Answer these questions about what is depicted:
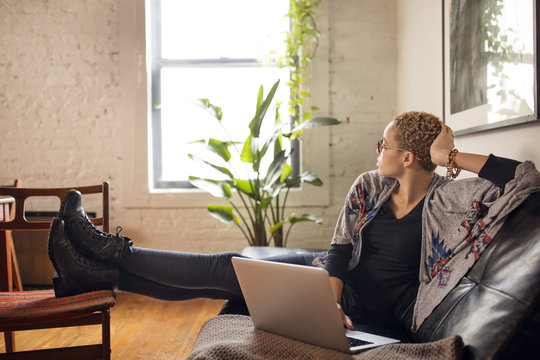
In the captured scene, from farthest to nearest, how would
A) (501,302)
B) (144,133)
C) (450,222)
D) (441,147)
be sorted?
1. (144,133)
2. (441,147)
3. (450,222)
4. (501,302)

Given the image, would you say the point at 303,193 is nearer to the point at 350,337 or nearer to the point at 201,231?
the point at 201,231

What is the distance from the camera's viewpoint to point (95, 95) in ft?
11.6

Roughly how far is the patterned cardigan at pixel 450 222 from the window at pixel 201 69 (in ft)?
6.92

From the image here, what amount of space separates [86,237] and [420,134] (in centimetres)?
139

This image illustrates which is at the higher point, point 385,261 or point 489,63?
point 489,63

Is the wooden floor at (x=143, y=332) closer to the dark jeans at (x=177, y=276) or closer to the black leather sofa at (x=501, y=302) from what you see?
the dark jeans at (x=177, y=276)

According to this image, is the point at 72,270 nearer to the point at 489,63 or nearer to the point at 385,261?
the point at 385,261

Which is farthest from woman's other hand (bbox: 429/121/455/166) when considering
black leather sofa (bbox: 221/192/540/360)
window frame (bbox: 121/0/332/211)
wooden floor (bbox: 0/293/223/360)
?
window frame (bbox: 121/0/332/211)

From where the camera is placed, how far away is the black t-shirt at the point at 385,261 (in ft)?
5.48

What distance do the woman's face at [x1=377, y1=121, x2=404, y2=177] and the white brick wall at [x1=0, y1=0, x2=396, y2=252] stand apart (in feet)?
5.69

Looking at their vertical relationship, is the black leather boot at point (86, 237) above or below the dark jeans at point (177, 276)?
above

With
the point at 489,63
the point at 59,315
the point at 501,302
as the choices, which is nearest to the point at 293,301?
the point at 501,302

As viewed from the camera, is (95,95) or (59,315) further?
(95,95)

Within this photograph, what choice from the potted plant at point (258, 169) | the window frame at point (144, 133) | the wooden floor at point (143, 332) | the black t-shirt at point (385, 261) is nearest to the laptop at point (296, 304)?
the black t-shirt at point (385, 261)
